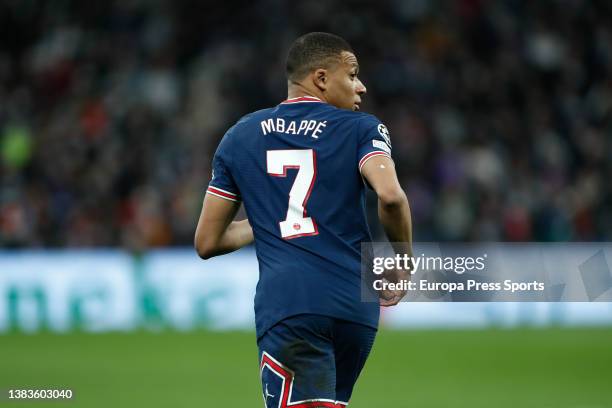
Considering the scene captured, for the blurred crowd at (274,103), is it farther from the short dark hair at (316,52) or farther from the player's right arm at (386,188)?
the player's right arm at (386,188)

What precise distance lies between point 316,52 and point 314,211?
2.03 ft

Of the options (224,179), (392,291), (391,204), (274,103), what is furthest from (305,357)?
(274,103)

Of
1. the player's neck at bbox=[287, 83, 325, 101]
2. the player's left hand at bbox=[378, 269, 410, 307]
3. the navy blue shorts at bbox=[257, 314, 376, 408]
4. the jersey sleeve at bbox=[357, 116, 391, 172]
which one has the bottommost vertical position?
the navy blue shorts at bbox=[257, 314, 376, 408]

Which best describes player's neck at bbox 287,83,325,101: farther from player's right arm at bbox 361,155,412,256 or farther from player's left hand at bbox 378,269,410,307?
player's left hand at bbox 378,269,410,307

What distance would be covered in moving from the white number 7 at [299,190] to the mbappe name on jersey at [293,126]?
3.0 inches

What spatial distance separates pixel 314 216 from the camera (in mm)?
4129

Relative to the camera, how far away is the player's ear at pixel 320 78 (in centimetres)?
429

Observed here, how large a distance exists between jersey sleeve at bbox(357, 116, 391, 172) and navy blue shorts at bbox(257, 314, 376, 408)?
60 cm

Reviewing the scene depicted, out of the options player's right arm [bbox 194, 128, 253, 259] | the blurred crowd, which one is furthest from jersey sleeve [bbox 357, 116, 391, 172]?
the blurred crowd

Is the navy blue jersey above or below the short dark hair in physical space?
below

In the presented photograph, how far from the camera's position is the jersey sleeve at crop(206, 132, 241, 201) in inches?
171

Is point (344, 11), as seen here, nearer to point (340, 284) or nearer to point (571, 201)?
point (571, 201)

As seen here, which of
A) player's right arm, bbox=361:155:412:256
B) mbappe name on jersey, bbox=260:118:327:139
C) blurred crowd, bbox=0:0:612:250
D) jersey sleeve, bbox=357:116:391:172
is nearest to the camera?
player's right arm, bbox=361:155:412:256

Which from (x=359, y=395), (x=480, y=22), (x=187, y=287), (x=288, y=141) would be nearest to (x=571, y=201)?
(x=480, y=22)
